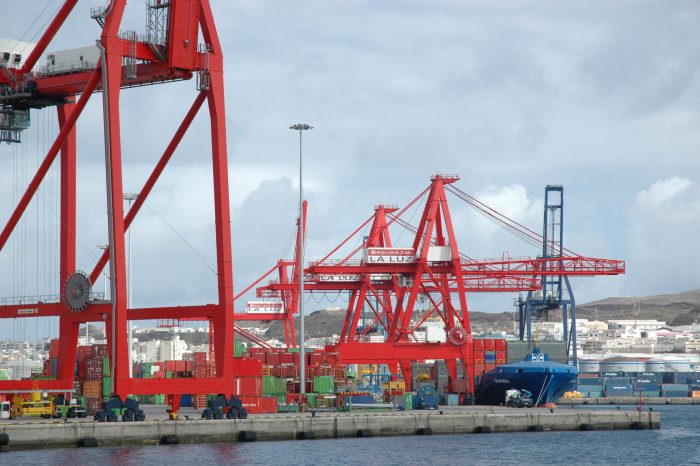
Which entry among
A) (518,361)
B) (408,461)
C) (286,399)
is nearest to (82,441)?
(408,461)

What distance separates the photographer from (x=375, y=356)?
81312 mm

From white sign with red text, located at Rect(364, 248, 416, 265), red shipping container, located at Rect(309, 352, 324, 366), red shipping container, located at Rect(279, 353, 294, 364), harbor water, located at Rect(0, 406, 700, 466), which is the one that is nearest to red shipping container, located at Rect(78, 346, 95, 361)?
red shipping container, located at Rect(279, 353, 294, 364)

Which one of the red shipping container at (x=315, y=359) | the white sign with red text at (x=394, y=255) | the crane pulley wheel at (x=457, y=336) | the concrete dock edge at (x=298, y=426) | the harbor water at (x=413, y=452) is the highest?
the white sign with red text at (x=394, y=255)

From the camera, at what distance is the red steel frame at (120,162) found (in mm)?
49000

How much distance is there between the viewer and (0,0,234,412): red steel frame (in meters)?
49.0

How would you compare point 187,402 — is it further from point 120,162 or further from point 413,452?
point 413,452

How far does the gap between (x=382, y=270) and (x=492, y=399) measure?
37.4 ft

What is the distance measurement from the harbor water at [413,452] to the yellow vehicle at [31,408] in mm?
9687

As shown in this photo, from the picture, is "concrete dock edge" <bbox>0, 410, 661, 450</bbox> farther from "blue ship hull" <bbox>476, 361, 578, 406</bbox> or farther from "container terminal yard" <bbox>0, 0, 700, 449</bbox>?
"blue ship hull" <bbox>476, 361, 578, 406</bbox>

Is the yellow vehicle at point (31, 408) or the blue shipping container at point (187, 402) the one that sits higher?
the yellow vehicle at point (31, 408)

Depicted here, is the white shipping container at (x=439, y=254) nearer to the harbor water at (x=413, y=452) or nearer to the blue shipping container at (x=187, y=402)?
the blue shipping container at (x=187, y=402)

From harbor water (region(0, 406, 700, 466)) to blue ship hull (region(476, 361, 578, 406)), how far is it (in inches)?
744

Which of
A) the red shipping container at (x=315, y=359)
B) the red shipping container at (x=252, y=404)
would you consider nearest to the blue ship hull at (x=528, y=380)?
the red shipping container at (x=315, y=359)

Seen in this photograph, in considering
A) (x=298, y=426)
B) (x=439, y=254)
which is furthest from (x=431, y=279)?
(x=298, y=426)
